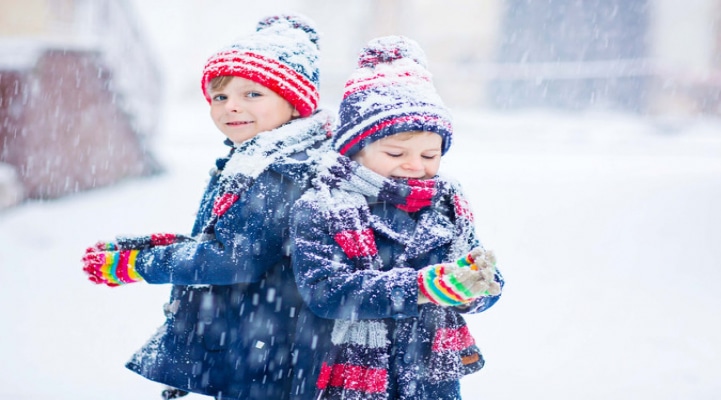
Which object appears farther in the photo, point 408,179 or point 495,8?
point 495,8

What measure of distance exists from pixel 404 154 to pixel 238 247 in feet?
1.84

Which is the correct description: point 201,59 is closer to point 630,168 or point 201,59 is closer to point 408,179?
point 630,168

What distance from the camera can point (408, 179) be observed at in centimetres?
186

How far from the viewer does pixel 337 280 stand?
5.73ft

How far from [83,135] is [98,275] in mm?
6625

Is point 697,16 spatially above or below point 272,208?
above

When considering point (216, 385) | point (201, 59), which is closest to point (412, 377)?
point (216, 385)

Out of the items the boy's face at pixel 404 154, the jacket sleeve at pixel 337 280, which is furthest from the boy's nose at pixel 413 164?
the jacket sleeve at pixel 337 280

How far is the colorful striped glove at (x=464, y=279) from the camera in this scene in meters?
1.52

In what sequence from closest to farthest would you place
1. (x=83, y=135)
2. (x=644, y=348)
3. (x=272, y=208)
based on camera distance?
(x=272, y=208) < (x=644, y=348) < (x=83, y=135)

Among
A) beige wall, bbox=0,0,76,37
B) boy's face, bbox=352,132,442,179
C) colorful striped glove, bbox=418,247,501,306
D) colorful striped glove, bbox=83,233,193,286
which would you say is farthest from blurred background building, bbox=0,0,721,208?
colorful striped glove, bbox=418,247,501,306

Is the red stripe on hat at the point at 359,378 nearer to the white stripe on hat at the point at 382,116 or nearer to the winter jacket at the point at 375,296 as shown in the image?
the winter jacket at the point at 375,296

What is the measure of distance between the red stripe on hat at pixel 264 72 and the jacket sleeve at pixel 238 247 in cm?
32

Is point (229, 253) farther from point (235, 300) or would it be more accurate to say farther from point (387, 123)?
point (387, 123)
